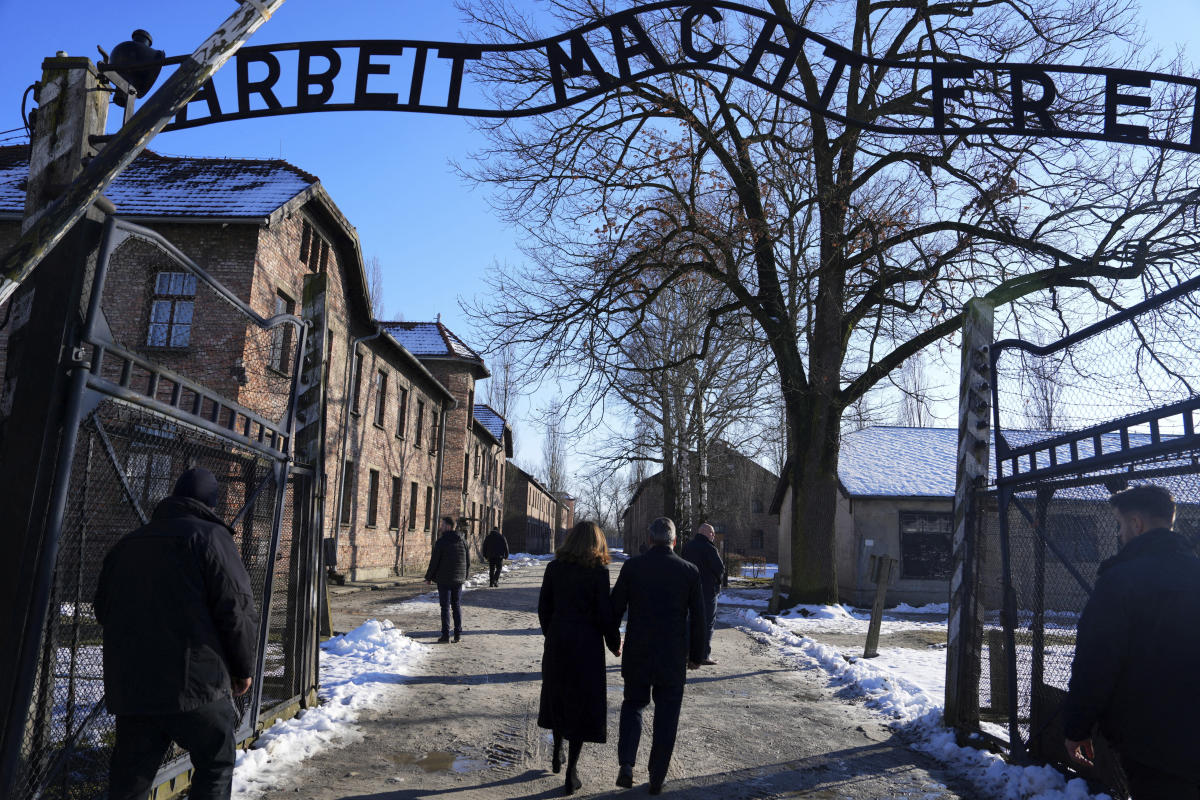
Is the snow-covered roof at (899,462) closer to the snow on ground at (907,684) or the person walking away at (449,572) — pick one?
the snow on ground at (907,684)

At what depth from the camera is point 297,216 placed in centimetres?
1877

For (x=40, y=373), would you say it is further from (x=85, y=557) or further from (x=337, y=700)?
(x=337, y=700)

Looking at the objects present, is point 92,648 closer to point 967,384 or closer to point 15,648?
point 15,648

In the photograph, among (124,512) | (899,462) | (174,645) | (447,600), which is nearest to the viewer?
(174,645)

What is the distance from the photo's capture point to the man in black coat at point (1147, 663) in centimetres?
315

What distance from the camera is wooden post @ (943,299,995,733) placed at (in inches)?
275

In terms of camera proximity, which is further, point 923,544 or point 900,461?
point 900,461

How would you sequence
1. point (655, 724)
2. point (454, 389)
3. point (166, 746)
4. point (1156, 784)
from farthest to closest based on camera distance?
point (454, 389) → point (655, 724) → point (166, 746) → point (1156, 784)

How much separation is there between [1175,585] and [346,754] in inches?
210

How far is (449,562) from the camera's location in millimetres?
11844

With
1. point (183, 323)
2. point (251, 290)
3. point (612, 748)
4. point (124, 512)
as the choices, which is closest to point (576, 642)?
point (612, 748)

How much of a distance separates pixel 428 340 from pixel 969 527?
34386 mm

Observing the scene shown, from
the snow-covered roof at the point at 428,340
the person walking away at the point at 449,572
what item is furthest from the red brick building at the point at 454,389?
the person walking away at the point at 449,572

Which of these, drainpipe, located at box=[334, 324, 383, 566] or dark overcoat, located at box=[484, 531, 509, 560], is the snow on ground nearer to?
dark overcoat, located at box=[484, 531, 509, 560]
